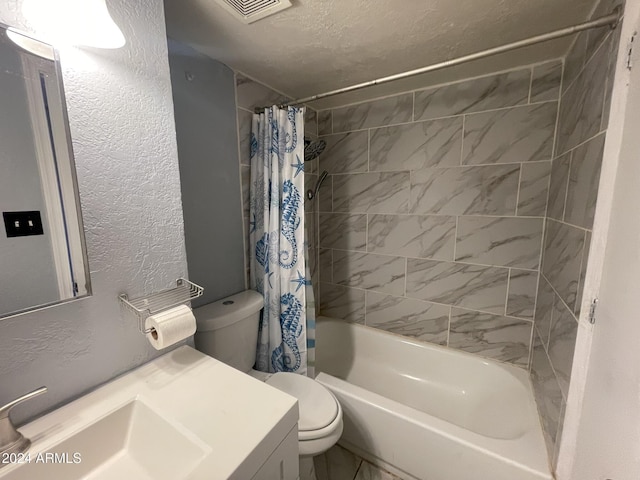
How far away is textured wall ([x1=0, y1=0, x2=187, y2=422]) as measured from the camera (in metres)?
0.66

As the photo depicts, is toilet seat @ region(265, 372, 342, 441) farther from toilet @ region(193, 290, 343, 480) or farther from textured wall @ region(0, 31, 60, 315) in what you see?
textured wall @ region(0, 31, 60, 315)

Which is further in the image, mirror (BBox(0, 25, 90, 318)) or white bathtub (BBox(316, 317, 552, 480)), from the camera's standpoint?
white bathtub (BBox(316, 317, 552, 480))

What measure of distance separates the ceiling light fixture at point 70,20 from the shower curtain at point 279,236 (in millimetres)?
819

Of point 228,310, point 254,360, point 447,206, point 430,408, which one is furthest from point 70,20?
point 430,408

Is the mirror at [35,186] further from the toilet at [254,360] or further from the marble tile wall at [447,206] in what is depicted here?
the marble tile wall at [447,206]

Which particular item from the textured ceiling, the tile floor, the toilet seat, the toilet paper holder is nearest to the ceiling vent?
the textured ceiling

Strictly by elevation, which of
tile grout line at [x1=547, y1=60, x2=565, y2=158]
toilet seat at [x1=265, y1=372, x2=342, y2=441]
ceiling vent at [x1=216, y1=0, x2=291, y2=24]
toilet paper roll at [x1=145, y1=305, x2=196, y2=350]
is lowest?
toilet seat at [x1=265, y1=372, x2=342, y2=441]

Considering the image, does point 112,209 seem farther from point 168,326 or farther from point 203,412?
point 203,412

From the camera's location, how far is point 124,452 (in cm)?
70

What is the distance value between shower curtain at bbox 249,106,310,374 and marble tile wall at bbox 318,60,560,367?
69cm

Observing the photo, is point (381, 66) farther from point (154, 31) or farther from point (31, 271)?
point (31, 271)

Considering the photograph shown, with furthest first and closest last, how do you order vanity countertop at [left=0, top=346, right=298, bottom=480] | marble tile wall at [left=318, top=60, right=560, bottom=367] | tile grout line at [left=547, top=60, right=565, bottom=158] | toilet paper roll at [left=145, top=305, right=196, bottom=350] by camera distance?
marble tile wall at [left=318, top=60, right=560, bottom=367], tile grout line at [left=547, top=60, right=565, bottom=158], toilet paper roll at [left=145, top=305, right=196, bottom=350], vanity countertop at [left=0, top=346, right=298, bottom=480]

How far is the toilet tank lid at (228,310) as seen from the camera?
3.94ft

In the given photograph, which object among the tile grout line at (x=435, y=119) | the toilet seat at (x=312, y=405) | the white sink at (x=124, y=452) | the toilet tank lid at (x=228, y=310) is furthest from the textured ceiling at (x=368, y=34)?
the toilet seat at (x=312, y=405)
